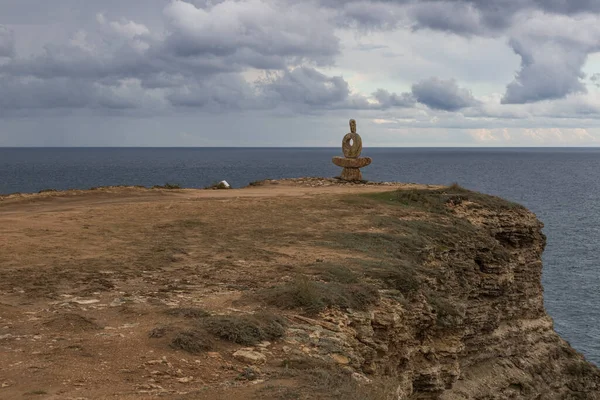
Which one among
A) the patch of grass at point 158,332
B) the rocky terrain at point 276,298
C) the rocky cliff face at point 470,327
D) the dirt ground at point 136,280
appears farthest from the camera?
the rocky cliff face at point 470,327

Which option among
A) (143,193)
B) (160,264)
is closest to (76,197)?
(143,193)

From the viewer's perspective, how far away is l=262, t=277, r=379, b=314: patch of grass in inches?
540

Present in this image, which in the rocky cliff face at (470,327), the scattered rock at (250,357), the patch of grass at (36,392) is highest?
the patch of grass at (36,392)

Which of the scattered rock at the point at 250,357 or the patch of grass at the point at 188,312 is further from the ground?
the patch of grass at the point at 188,312

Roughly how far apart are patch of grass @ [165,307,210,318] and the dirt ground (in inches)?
5.0

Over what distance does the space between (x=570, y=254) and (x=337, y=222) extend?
36474 mm

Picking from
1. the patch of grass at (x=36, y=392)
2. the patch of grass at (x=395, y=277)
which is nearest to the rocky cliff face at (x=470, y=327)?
the patch of grass at (x=395, y=277)

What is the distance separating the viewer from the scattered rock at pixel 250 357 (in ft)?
35.3

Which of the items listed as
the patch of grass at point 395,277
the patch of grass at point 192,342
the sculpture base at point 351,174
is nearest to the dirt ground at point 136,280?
the patch of grass at point 192,342

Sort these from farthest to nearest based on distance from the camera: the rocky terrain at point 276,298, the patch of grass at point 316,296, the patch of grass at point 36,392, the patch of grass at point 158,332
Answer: the patch of grass at point 316,296 → the patch of grass at point 158,332 → the rocky terrain at point 276,298 → the patch of grass at point 36,392

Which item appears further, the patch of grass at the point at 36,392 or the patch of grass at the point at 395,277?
the patch of grass at the point at 395,277

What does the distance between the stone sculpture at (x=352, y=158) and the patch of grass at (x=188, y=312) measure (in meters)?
27.9

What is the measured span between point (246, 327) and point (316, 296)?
2.54 metres

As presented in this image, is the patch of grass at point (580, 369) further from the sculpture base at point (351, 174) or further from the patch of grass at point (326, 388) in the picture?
the patch of grass at point (326, 388)
